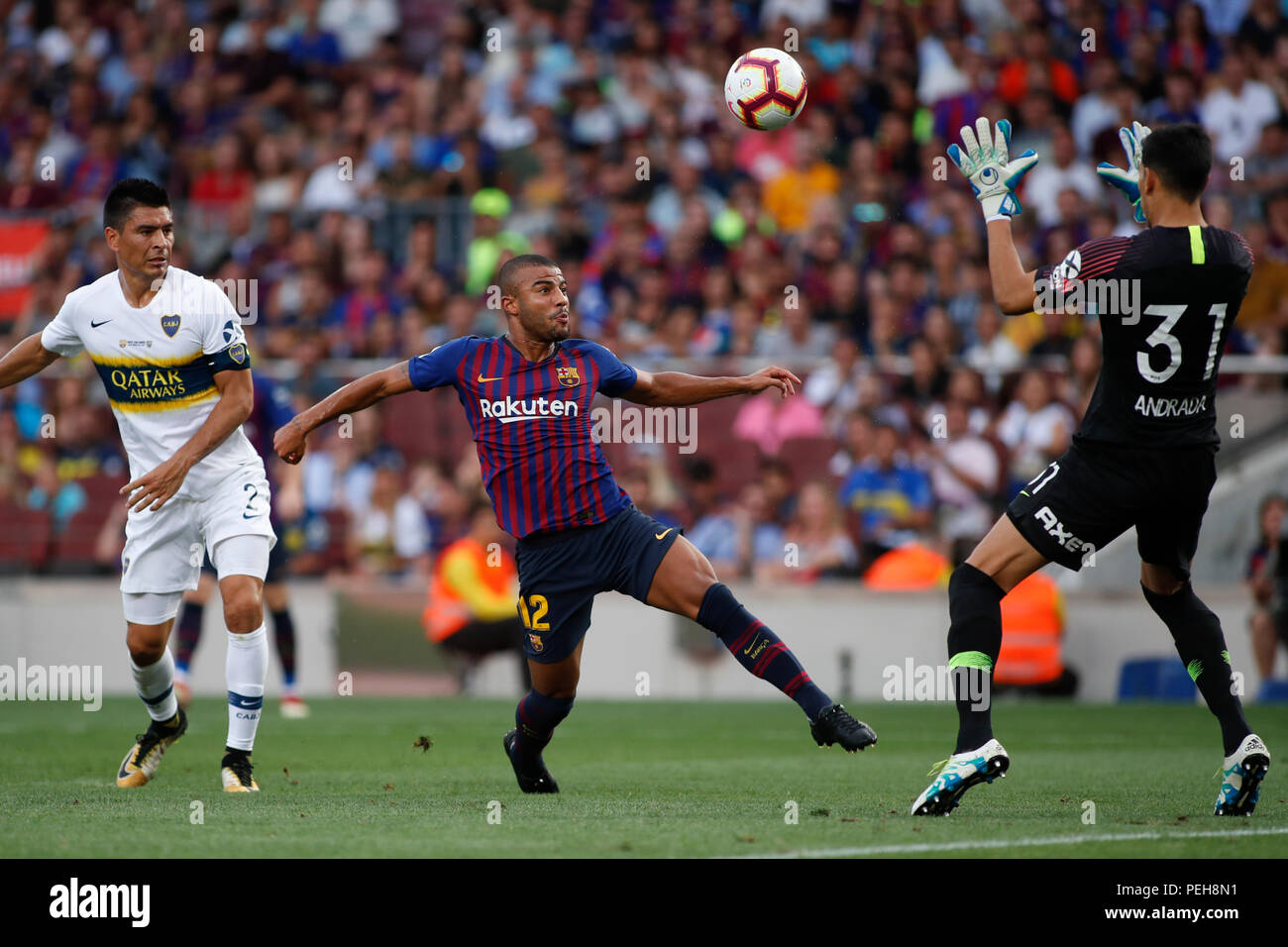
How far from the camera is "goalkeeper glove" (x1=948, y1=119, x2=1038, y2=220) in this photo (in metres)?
6.40

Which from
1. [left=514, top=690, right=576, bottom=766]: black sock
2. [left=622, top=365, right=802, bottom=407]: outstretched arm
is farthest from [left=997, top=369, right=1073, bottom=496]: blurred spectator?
[left=514, top=690, right=576, bottom=766]: black sock

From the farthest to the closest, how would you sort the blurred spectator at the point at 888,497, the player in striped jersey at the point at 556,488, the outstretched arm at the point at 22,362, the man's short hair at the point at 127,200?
1. the blurred spectator at the point at 888,497
2. the outstretched arm at the point at 22,362
3. the man's short hair at the point at 127,200
4. the player in striped jersey at the point at 556,488

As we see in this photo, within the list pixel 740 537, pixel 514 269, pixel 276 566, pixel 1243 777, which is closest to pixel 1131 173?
pixel 1243 777

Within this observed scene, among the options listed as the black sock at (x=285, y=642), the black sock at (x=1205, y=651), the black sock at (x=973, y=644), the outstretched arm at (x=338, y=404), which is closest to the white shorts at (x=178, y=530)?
the outstretched arm at (x=338, y=404)

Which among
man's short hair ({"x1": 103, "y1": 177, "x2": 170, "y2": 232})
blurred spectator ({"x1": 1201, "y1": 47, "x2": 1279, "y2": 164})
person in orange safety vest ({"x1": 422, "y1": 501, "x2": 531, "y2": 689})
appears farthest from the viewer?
blurred spectator ({"x1": 1201, "y1": 47, "x2": 1279, "y2": 164})

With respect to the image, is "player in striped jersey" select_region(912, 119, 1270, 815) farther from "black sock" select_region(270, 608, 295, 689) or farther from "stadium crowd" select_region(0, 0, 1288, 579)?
"stadium crowd" select_region(0, 0, 1288, 579)

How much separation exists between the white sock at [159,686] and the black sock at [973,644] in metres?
3.63

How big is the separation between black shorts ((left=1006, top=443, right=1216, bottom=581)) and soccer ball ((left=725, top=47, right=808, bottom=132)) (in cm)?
408

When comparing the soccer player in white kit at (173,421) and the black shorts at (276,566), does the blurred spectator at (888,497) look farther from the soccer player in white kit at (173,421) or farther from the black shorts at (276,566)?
the soccer player in white kit at (173,421)

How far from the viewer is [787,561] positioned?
49.2 ft

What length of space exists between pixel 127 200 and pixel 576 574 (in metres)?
2.56

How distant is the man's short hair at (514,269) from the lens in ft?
23.7
